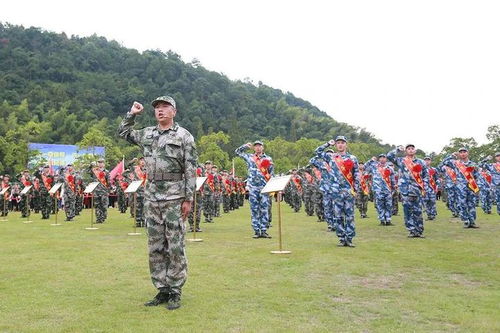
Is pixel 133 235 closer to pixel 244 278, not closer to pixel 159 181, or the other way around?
pixel 244 278

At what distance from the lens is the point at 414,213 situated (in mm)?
12867

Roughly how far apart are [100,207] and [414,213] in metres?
11.4

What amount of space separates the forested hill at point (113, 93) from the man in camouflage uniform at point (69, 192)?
52916 mm

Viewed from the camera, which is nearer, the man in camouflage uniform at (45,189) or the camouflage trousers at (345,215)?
the camouflage trousers at (345,215)

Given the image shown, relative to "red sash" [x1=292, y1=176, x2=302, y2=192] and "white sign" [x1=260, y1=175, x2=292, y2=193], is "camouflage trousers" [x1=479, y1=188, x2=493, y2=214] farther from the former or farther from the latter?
"white sign" [x1=260, y1=175, x2=292, y2=193]

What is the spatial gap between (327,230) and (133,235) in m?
5.58

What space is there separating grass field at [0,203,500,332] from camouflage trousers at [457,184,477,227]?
3.39 m

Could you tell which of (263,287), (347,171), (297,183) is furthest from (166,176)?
(297,183)

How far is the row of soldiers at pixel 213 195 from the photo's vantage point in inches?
601

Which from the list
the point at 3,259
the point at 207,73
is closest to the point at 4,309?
the point at 3,259

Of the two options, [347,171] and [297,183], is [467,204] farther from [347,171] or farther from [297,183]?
[297,183]

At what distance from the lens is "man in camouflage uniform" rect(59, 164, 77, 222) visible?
19828mm

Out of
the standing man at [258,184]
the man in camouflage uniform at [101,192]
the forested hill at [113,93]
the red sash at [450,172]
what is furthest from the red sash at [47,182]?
the forested hill at [113,93]

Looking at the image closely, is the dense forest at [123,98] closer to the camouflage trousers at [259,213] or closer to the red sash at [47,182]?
the red sash at [47,182]
